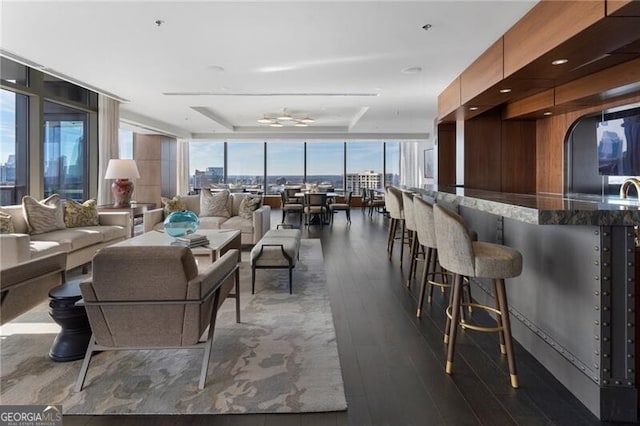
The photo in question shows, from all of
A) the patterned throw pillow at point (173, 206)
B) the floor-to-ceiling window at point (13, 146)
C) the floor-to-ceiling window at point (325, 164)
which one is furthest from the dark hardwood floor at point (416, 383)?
the floor-to-ceiling window at point (325, 164)

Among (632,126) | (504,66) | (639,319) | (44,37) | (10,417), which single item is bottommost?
(10,417)

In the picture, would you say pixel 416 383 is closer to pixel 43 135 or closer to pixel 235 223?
pixel 235 223

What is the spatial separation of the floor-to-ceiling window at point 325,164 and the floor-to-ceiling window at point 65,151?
9087mm

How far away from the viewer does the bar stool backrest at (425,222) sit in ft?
9.66

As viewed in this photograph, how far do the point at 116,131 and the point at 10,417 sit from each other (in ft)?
22.4

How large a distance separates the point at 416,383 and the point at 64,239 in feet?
13.7

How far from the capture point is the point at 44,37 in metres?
4.05

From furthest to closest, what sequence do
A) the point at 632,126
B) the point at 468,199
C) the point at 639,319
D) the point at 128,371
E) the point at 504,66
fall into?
the point at 632,126, the point at 504,66, the point at 468,199, the point at 128,371, the point at 639,319

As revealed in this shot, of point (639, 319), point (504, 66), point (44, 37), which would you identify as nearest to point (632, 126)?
point (504, 66)

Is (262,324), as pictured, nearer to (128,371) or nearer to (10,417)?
(128,371)

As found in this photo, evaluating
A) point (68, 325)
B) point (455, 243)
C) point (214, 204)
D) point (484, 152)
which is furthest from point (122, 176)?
point (455, 243)

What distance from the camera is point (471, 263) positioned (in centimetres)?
223

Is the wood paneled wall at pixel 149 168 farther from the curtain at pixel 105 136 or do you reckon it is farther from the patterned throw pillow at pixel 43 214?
the patterned throw pillow at pixel 43 214

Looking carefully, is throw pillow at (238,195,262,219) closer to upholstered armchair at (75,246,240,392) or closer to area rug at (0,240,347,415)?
area rug at (0,240,347,415)
